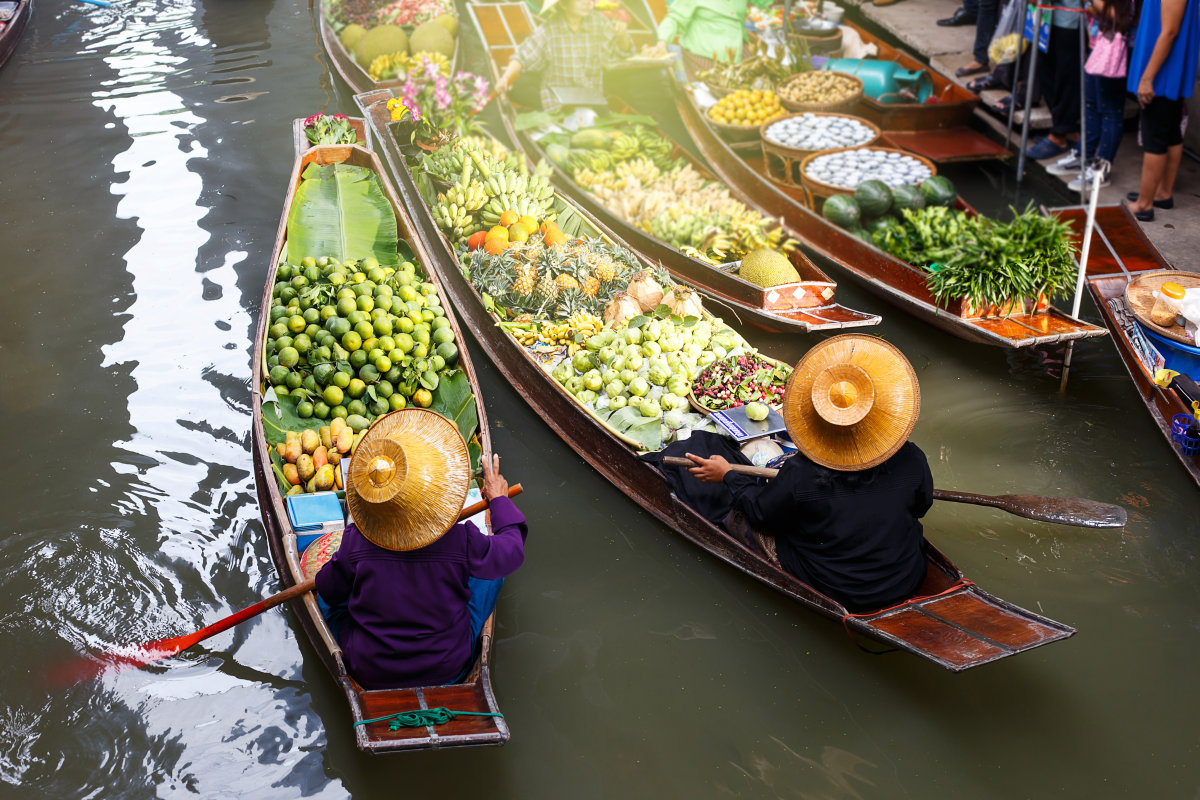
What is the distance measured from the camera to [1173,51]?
6.16 meters

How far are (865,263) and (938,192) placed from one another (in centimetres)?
Answer: 79

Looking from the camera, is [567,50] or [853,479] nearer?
[853,479]

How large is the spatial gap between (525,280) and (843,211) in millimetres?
2408

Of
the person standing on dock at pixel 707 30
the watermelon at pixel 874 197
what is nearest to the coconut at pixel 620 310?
the watermelon at pixel 874 197

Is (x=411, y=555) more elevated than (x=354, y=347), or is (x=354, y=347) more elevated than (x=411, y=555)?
(x=411, y=555)

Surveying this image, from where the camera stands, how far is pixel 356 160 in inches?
264

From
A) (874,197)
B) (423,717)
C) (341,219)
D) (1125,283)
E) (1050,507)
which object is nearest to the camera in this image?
(423,717)

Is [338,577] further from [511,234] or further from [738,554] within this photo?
[511,234]

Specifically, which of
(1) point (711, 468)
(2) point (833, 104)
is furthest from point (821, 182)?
(1) point (711, 468)

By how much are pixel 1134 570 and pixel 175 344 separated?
5983 mm

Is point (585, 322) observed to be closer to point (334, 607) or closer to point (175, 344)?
point (334, 607)

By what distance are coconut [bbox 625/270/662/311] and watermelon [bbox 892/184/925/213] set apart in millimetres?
2087

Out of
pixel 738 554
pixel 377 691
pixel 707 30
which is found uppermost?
pixel 707 30

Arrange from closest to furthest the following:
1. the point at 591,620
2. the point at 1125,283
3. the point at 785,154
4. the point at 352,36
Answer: the point at 591,620, the point at 1125,283, the point at 785,154, the point at 352,36
